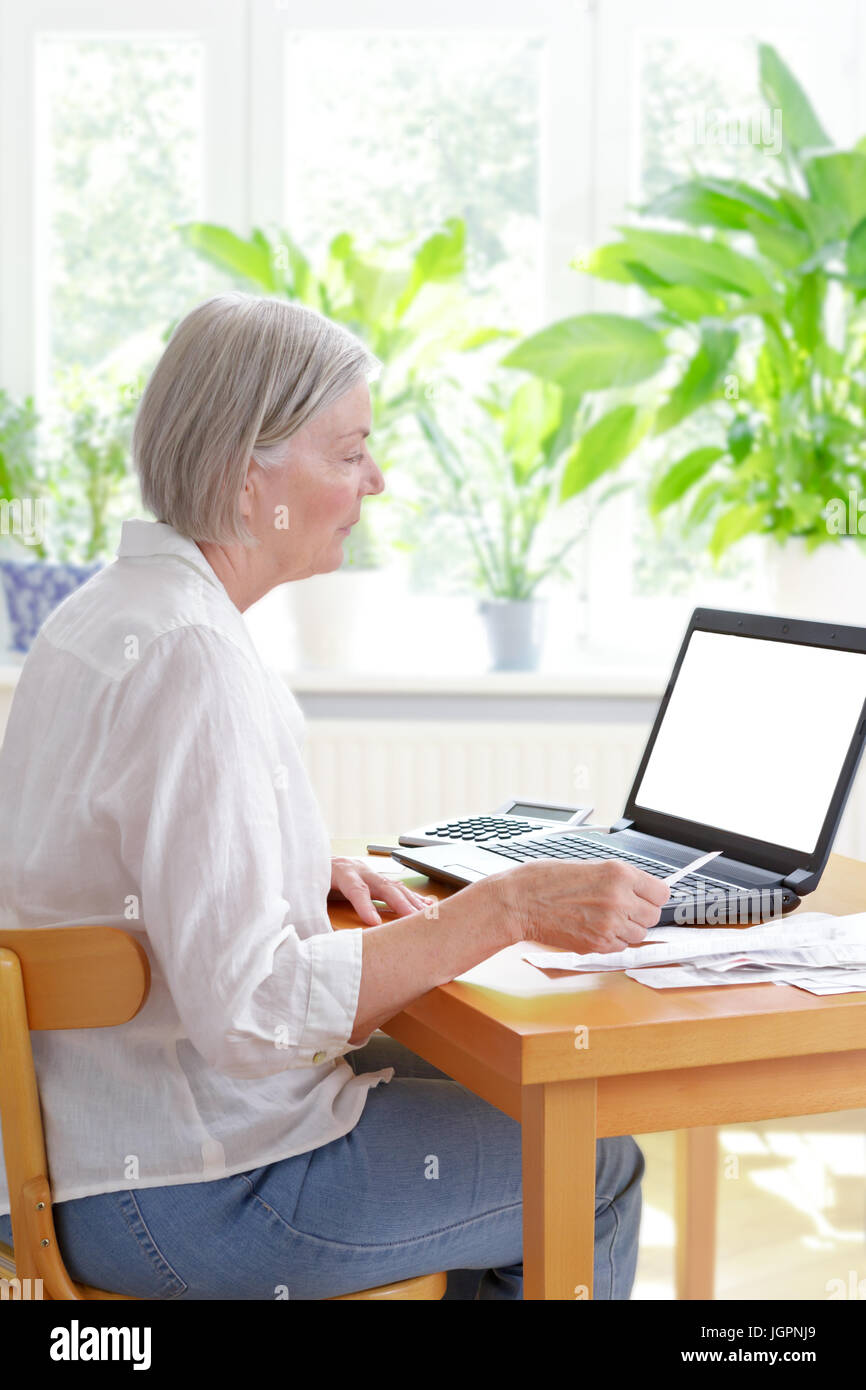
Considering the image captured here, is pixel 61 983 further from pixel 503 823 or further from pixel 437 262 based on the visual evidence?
pixel 437 262

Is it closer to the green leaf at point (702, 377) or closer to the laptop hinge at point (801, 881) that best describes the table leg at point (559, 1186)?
the laptop hinge at point (801, 881)

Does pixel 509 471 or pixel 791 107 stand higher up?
pixel 791 107

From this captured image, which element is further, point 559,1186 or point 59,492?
point 59,492

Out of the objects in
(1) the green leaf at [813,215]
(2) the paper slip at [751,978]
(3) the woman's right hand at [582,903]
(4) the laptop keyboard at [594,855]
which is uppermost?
(1) the green leaf at [813,215]

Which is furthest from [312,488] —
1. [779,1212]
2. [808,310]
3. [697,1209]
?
[808,310]

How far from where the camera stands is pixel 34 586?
2.85 metres

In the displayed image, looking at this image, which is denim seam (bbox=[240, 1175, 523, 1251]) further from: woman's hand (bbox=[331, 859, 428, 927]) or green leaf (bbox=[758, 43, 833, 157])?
green leaf (bbox=[758, 43, 833, 157])

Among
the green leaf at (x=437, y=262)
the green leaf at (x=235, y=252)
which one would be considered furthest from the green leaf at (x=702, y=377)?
the green leaf at (x=235, y=252)

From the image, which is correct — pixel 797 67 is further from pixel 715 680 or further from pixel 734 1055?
pixel 734 1055

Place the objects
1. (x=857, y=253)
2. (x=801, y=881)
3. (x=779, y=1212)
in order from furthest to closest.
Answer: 1. (x=857, y=253)
2. (x=779, y=1212)
3. (x=801, y=881)

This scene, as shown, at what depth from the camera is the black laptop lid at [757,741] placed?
4.33ft

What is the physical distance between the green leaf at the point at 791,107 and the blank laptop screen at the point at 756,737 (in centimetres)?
157

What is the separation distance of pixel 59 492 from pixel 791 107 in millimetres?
1632

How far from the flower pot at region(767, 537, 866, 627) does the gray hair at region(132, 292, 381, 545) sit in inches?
67.2
